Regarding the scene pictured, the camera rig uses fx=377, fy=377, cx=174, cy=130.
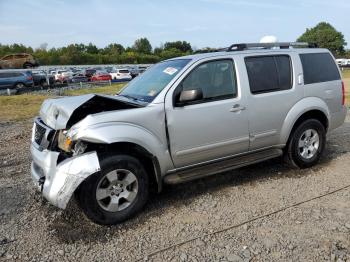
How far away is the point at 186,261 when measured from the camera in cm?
329

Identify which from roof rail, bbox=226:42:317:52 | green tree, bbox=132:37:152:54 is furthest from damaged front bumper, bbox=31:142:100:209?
green tree, bbox=132:37:152:54

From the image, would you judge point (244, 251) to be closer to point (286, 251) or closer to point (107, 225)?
point (286, 251)

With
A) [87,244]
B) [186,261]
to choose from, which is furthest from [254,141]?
[87,244]

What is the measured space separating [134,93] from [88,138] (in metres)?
1.32

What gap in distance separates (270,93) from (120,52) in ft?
325

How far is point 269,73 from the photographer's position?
5152 millimetres

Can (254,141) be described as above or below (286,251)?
above

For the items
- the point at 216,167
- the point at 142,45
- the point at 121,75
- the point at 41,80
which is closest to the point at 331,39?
the point at 142,45

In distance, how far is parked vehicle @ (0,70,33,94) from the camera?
2668 centimetres

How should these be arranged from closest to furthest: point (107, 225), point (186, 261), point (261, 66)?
point (186, 261), point (107, 225), point (261, 66)

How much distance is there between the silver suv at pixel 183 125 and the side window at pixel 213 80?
1 cm

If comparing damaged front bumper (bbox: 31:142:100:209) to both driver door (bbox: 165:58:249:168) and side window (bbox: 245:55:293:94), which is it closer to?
driver door (bbox: 165:58:249:168)

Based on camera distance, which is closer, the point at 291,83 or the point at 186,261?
the point at 186,261

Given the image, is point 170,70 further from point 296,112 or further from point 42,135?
point 296,112
